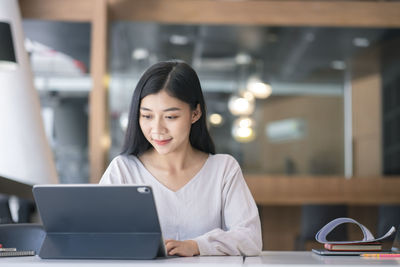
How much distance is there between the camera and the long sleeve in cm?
188

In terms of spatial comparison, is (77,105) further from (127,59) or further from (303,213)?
(303,213)

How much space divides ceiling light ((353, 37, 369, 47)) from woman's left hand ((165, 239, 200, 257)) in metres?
6.53

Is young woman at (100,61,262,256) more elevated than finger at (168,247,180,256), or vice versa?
young woman at (100,61,262,256)

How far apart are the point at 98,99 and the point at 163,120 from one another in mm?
4665

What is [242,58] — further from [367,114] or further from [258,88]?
[367,114]

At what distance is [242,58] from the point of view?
850 cm

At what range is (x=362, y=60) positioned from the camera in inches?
328

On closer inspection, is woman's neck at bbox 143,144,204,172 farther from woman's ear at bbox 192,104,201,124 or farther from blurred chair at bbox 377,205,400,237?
blurred chair at bbox 377,205,400,237

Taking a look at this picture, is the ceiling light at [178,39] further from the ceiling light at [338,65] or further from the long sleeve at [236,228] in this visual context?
the long sleeve at [236,228]

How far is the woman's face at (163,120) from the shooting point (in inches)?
81.7

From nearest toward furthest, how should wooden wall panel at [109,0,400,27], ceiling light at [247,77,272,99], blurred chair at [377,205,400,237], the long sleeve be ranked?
the long sleeve, blurred chair at [377,205,400,237], wooden wall panel at [109,0,400,27], ceiling light at [247,77,272,99]

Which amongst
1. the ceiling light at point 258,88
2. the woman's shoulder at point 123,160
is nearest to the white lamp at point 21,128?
the woman's shoulder at point 123,160

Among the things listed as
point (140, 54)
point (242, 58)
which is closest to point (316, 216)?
point (242, 58)

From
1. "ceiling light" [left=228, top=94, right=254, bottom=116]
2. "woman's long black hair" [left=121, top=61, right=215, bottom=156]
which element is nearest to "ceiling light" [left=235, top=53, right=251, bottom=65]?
"ceiling light" [left=228, top=94, right=254, bottom=116]
